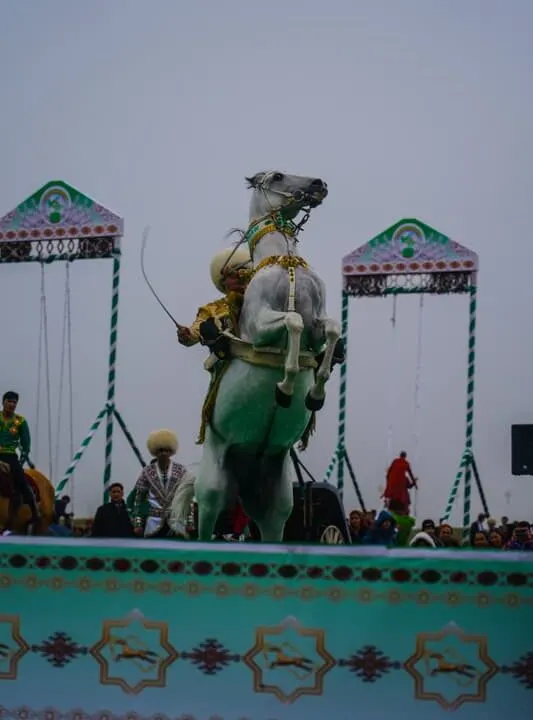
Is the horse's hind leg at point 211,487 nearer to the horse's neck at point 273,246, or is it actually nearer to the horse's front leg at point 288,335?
the horse's front leg at point 288,335

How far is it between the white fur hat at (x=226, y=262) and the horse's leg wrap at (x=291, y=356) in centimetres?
134

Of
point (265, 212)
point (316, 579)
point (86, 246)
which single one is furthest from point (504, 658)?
point (86, 246)

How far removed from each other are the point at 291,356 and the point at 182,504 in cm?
212

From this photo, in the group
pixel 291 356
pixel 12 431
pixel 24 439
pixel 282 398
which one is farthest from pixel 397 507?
pixel 291 356

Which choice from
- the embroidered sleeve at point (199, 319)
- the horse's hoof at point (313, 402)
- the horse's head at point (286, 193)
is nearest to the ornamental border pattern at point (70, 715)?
the horse's hoof at point (313, 402)

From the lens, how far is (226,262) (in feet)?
27.8

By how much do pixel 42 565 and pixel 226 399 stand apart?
2144 mm

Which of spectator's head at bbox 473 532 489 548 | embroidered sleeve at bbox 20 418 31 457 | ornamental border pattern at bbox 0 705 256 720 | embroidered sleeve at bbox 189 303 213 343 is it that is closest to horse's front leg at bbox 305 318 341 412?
embroidered sleeve at bbox 189 303 213 343

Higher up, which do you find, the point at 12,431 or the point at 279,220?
the point at 279,220

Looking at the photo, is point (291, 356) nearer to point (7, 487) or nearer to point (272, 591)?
point (272, 591)

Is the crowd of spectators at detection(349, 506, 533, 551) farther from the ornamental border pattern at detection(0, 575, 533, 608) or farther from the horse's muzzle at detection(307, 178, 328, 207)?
the ornamental border pattern at detection(0, 575, 533, 608)

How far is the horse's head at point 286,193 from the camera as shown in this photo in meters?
7.88

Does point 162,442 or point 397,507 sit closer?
point 162,442

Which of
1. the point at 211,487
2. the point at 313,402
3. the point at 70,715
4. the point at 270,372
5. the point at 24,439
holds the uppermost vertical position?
the point at 270,372
